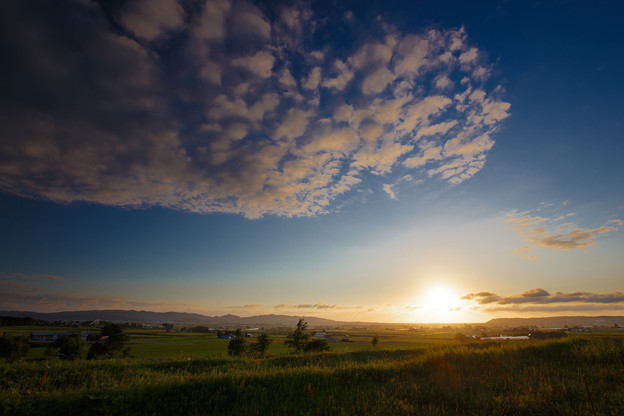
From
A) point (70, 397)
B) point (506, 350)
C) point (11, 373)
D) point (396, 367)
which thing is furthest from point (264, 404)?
point (506, 350)

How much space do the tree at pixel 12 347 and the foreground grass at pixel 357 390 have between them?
55.1 metres

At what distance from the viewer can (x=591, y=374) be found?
471 inches

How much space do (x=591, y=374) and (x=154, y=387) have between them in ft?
59.3

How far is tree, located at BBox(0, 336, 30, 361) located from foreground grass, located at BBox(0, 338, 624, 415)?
5513cm

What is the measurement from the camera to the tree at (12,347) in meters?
50.0

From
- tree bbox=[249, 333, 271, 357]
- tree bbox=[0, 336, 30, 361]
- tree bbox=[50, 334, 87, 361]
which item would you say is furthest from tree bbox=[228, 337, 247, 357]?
tree bbox=[0, 336, 30, 361]

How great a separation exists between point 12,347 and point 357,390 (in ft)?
241

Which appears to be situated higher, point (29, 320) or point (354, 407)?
point (354, 407)

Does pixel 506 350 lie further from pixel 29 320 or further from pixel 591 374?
pixel 29 320

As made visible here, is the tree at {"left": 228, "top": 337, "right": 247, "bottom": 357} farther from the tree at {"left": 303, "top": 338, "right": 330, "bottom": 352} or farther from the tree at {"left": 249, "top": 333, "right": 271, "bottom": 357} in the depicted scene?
the tree at {"left": 303, "top": 338, "right": 330, "bottom": 352}

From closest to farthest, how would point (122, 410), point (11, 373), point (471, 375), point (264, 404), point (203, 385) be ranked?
1. point (122, 410)
2. point (264, 404)
3. point (203, 385)
4. point (471, 375)
5. point (11, 373)

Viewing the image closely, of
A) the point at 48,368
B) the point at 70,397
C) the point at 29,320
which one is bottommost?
the point at 29,320

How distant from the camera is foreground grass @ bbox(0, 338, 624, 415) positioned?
8.32m

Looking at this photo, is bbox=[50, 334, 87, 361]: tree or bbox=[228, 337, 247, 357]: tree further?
bbox=[228, 337, 247, 357]: tree
